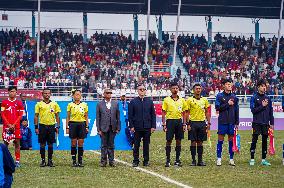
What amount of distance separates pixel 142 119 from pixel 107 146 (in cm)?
112

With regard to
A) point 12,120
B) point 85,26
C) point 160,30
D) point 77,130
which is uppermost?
point 85,26

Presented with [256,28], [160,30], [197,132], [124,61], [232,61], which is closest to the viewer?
[197,132]

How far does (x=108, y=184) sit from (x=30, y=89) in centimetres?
3004

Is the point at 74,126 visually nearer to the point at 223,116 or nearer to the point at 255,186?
the point at 223,116

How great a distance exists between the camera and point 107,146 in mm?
18438

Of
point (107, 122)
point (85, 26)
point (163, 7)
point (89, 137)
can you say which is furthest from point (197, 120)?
point (85, 26)

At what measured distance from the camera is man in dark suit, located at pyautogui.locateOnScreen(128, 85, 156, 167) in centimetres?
1830

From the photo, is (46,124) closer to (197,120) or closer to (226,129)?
(197,120)

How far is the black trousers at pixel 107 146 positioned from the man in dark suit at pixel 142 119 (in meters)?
0.60

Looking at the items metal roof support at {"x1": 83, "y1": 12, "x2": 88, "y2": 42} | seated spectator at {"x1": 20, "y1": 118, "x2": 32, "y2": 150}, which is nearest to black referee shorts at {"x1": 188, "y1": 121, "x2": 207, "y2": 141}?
seated spectator at {"x1": 20, "y1": 118, "x2": 32, "y2": 150}

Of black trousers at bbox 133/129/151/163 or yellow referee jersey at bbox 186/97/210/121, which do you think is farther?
yellow referee jersey at bbox 186/97/210/121

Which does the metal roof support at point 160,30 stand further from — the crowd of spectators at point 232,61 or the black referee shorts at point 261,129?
the black referee shorts at point 261,129

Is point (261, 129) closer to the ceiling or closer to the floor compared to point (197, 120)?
closer to the floor

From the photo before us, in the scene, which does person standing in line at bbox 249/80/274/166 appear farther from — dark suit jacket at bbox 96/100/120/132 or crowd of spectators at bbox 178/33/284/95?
crowd of spectators at bbox 178/33/284/95
